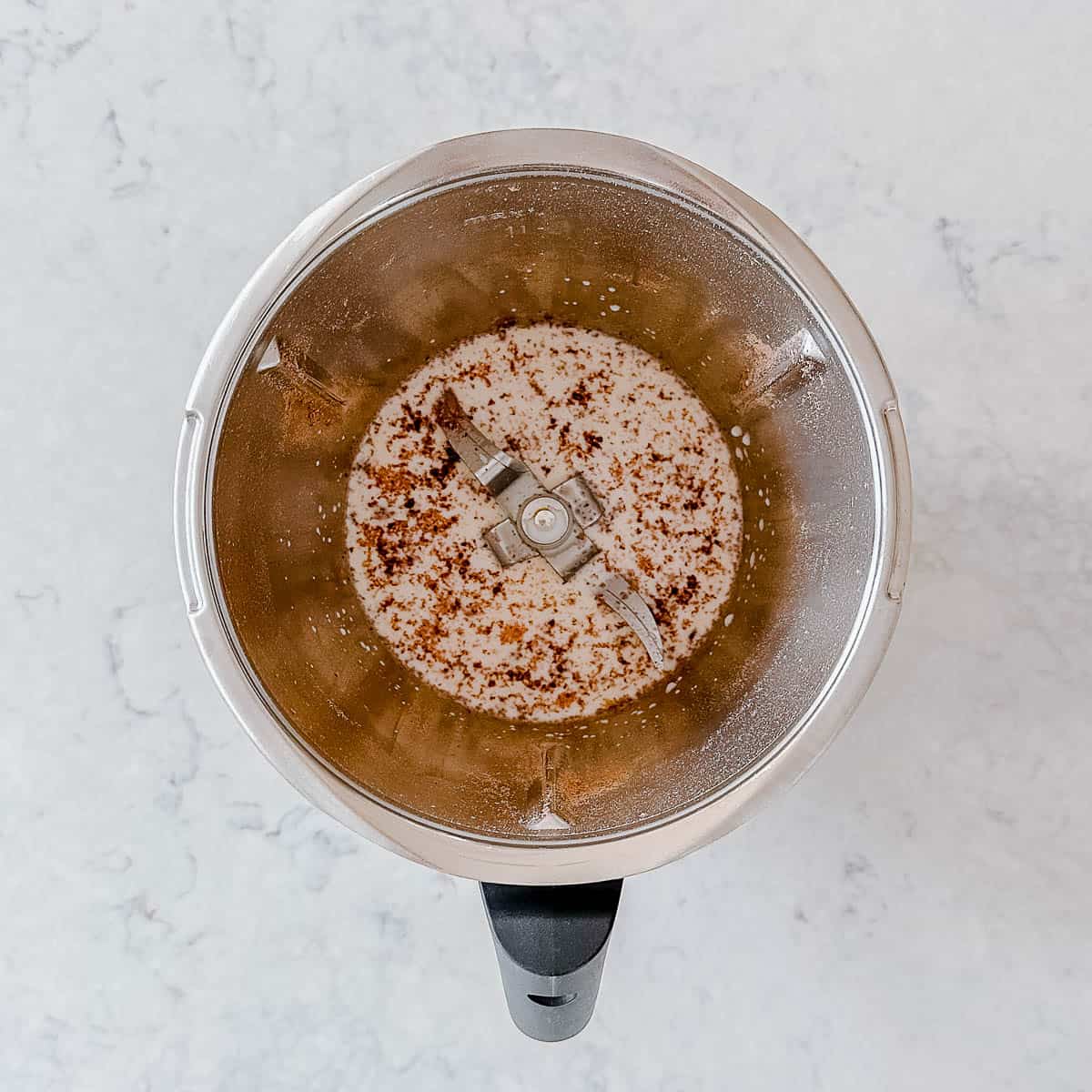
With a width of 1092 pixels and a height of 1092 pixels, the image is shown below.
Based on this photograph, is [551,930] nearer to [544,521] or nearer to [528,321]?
[544,521]

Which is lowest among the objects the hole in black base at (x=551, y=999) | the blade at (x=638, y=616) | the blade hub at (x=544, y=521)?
the hole in black base at (x=551, y=999)

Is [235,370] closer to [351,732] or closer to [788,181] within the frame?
[351,732]

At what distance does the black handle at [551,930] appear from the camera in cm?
51

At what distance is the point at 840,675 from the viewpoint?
1.74ft

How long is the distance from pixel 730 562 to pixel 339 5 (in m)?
0.45

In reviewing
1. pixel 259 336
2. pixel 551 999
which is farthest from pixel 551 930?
pixel 259 336

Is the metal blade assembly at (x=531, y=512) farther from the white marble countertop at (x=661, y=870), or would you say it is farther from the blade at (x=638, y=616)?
the white marble countertop at (x=661, y=870)

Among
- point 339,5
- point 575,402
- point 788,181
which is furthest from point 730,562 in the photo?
point 339,5

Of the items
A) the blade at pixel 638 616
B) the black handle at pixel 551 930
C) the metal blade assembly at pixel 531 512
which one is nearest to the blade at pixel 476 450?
the metal blade assembly at pixel 531 512

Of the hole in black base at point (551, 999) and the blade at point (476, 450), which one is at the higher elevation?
the blade at point (476, 450)

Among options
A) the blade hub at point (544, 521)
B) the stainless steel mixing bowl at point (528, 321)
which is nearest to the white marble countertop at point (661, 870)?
the stainless steel mixing bowl at point (528, 321)

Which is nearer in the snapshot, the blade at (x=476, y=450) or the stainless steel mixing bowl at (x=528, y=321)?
the stainless steel mixing bowl at (x=528, y=321)

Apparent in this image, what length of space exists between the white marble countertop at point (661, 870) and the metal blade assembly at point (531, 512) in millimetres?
→ 169

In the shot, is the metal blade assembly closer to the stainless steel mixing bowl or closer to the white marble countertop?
the stainless steel mixing bowl
